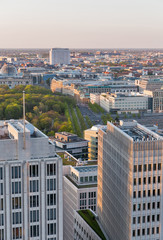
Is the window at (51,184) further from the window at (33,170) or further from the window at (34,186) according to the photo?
the window at (33,170)

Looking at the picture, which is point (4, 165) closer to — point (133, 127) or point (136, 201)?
point (136, 201)

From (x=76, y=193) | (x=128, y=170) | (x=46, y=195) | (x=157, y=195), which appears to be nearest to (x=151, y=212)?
(x=157, y=195)

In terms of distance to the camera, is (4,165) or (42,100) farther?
(42,100)

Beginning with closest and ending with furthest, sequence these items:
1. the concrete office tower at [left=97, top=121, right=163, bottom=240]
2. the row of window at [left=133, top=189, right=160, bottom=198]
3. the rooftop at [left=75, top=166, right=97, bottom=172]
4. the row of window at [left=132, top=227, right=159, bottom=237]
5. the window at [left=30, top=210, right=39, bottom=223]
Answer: the window at [left=30, top=210, right=39, bottom=223] → the concrete office tower at [left=97, top=121, right=163, bottom=240] → the row of window at [left=133, top=189, right=160, bottom=198] → the row of window at [left=132, top=227, right=159, bottom=237] → the rooftop at [left=75, top=166, right=97, bottom=172]

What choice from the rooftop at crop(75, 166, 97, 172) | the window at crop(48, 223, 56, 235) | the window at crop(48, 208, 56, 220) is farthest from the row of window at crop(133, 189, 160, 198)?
the rooftop at crop(75, 166, 97, 172)

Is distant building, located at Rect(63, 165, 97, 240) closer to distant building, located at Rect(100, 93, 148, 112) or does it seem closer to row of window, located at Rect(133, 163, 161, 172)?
row of window, located at Rect(133, 163, 161, 172)

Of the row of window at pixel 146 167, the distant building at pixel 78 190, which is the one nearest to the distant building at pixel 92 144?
the distant building at pixel 78 190
